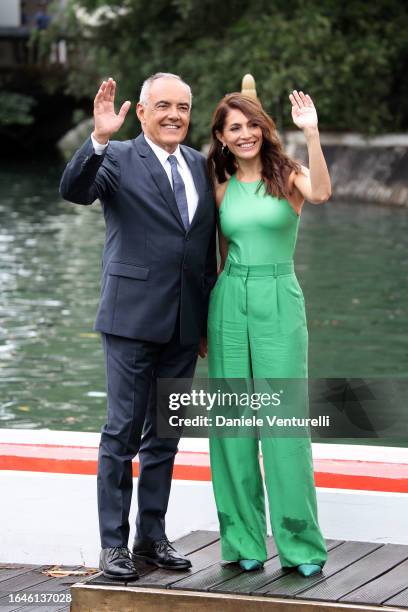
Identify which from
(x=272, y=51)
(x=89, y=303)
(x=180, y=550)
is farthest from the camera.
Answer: (x=272, y=51)

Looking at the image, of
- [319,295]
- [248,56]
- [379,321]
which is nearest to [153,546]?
[379,321]

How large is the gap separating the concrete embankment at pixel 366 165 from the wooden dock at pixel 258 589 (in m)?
21.3

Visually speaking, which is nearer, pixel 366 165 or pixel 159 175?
pixel 159 175

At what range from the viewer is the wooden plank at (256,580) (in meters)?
4.43

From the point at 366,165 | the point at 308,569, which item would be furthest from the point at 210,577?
the point at 366,165

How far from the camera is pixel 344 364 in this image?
472 inches

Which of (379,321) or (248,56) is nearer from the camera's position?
(379,321)

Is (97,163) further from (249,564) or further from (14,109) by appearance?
(14,109)

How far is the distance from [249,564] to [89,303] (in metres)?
10.4

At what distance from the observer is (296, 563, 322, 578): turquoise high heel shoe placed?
453cm

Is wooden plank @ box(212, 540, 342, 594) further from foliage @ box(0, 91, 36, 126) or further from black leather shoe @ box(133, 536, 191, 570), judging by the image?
foliage @ box(0, 91, 36, 126)

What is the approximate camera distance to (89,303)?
14.9 metres

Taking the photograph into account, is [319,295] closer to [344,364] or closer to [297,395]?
[344,364]

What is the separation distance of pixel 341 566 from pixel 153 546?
2.08ft
